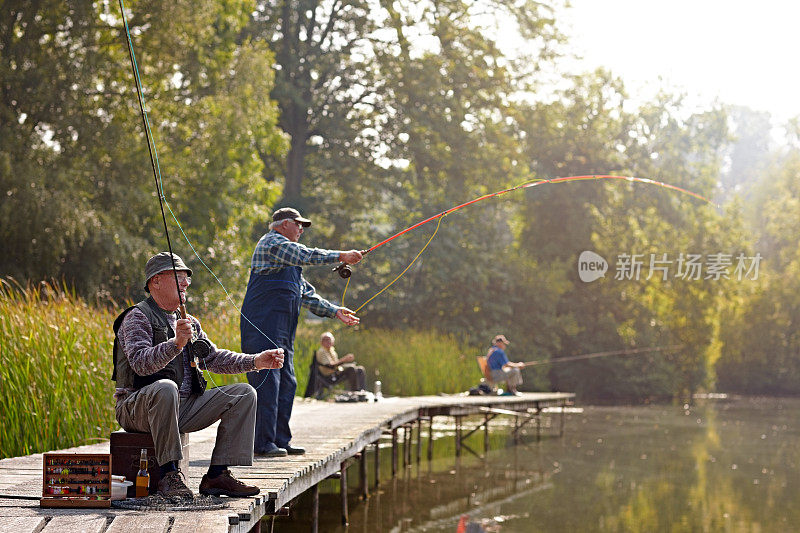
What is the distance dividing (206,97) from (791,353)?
64.9ft

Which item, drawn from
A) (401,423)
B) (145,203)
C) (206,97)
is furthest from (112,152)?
(401,423)

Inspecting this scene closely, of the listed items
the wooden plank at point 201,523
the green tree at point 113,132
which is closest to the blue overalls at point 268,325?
the wooden plank at point 201,523

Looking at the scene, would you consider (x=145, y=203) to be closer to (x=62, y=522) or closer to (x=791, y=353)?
(x=62, y=522)

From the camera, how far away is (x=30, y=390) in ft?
26.8

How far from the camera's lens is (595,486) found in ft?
42.6

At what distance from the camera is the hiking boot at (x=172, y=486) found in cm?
511

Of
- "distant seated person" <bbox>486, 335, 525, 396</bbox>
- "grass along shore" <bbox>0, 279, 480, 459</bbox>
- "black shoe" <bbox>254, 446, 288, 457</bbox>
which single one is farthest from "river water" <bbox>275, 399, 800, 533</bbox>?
"black shoe" <bbox>254, 446, 288, 457</bbox>

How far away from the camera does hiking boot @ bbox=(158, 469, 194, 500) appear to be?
5.11 metres

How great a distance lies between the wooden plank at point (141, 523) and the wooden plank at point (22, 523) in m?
0.28

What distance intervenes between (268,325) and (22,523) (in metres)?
2.45

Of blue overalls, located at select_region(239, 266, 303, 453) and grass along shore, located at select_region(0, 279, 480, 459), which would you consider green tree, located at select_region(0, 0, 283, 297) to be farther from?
blue overalls, located at select_region(239, 266, 303, 453)

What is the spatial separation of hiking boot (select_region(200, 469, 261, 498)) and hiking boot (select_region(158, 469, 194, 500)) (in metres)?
0.21

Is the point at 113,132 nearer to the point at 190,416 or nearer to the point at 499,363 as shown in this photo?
the point at 499,363

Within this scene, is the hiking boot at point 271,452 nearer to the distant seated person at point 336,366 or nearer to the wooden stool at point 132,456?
the wooden stool at point 132,456
